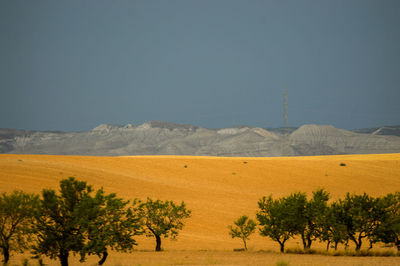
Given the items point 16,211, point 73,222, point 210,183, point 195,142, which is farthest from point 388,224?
point 195,142

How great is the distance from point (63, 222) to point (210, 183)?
30.8 meters

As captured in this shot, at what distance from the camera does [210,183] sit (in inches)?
1818

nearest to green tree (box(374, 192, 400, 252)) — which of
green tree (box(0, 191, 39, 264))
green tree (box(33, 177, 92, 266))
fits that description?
A: green tree (box(33, 177, 92, 266))

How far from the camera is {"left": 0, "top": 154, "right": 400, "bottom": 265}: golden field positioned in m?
25.3

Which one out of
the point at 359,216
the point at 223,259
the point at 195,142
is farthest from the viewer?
the point at 195,142

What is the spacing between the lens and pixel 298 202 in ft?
72.9

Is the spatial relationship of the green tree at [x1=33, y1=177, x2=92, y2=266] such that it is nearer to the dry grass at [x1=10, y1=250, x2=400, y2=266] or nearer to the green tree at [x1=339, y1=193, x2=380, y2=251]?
the dry grass at [x1=10, y1=250, x2=400, y2=266]

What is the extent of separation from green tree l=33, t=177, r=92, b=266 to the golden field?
11.3ft

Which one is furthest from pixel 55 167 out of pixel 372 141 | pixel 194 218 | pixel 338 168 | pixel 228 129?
pixel 228 129

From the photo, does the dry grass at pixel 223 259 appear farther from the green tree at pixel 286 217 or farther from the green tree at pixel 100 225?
the green tree at pixel 100 225

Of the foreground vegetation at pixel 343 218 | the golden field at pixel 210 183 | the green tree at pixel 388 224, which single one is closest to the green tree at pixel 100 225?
the golden field at pixel 210 183

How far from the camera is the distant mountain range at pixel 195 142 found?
153375mm

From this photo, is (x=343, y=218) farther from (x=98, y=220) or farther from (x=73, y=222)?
(x=73, y=222)

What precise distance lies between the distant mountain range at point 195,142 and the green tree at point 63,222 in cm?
13275
